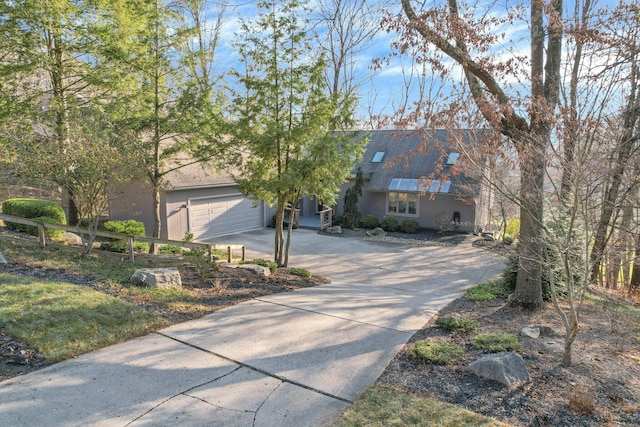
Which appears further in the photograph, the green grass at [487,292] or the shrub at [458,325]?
the green grass at [487,292]

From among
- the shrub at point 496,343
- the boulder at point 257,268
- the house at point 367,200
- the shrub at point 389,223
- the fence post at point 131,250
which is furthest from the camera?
the shrub at point 389,223

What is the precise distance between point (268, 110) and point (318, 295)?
5438 millimetres

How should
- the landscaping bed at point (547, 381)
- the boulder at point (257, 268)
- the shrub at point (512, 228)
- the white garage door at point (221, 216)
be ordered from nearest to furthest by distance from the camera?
the landscaping bed at point (547, 381) < the boulder at point (257, 268) < the white garage door at point (221, 216) < the shrub at point (512, 228)

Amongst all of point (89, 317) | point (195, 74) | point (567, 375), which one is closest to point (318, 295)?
point (89, 317)

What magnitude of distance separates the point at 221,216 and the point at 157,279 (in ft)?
34.8

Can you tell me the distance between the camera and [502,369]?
15.1 ft

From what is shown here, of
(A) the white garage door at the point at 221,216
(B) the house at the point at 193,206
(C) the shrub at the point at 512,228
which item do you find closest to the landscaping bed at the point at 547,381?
(B) the house at the point at 193,206

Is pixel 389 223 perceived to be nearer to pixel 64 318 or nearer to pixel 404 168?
pixel 404 168

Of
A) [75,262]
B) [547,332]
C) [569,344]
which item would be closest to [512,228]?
[547,332]

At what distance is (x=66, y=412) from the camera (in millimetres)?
3869

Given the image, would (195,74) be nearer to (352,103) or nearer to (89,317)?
(352,103)

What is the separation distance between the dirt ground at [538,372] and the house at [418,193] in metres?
11.4

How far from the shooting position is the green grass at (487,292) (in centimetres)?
902

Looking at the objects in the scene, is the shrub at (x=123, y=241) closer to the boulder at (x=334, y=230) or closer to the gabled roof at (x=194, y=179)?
the gabled roof at (x=194, y=179)
